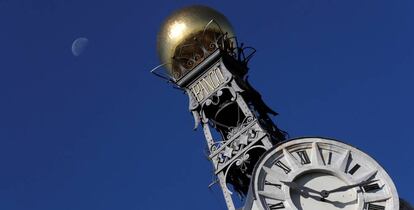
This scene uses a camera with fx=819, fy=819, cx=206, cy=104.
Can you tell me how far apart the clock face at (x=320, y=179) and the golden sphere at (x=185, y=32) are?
24.4ft

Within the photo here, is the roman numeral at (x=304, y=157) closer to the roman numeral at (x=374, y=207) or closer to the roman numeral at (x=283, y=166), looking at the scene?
the roman numeral at (x=283, y=166)

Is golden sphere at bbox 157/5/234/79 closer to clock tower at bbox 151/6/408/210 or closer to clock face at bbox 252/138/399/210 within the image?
clock tower at bbox 151/6/408/210

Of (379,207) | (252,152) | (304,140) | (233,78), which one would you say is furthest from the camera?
(233,78)

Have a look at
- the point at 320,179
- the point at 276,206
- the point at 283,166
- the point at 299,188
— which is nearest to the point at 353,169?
the point at 320,179

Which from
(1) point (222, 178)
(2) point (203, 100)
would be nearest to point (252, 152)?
(1) point (222, 178)

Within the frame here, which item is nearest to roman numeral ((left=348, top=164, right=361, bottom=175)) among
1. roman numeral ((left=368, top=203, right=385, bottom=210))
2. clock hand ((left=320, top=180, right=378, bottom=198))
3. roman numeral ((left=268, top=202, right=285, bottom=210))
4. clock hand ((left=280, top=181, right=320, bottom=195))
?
clock hand ((left=320, top=180, right=378, bottom=198))

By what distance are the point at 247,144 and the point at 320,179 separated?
4.12m

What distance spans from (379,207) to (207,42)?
32.6ft

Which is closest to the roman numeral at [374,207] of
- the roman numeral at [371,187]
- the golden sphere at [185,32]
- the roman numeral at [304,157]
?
the roman numeral at [371,187]

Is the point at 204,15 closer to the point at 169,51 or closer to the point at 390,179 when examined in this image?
the point at 169,51

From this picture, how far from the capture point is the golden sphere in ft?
88.3

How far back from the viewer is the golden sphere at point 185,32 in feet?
88.3

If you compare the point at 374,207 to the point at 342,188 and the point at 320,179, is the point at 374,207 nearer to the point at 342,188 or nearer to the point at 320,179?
the point at 342,188

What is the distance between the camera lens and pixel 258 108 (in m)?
26.0
